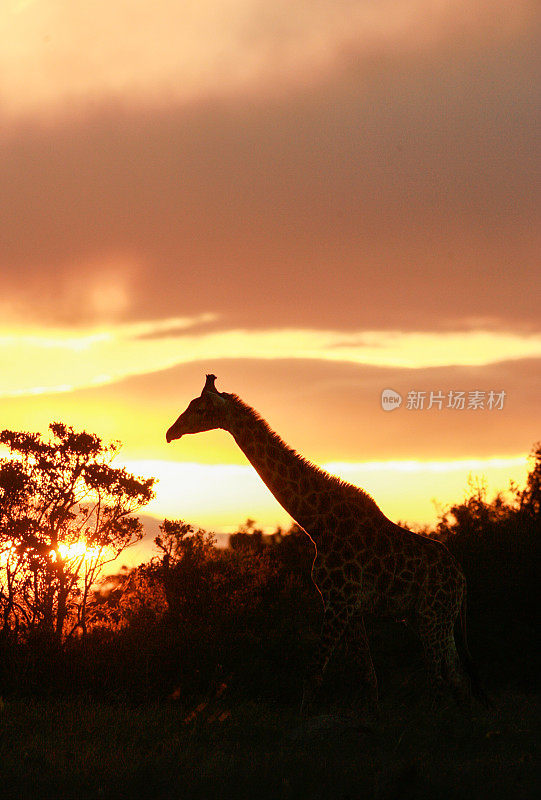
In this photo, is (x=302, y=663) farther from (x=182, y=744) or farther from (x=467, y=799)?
(x=467, y=799)

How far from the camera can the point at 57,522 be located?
24844mm

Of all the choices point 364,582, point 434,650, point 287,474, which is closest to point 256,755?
point 364,582

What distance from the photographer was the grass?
10.3 meters

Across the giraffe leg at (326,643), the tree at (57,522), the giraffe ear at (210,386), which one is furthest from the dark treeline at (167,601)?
the giraffe ear at (210,386)

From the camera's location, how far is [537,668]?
25594 millimetres

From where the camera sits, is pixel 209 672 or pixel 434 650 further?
pixel 209 672

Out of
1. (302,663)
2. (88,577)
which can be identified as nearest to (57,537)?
(88,577)

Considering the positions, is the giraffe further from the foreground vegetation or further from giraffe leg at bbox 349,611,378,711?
the foreground vegetation

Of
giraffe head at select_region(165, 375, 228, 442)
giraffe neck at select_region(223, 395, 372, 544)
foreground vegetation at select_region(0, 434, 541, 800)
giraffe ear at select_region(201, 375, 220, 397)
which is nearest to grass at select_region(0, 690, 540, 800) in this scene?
foreground vegetation at select_region(0, 434, 541, 800)

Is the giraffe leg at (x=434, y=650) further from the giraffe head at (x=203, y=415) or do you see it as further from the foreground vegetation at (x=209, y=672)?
the giraffe head at (x=203, y=415)

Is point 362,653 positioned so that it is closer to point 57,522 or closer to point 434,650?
point 434,650

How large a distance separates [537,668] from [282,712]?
1285 centimetres

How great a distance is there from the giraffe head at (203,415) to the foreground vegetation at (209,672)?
16.3ft

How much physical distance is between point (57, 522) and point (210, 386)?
396 inches
